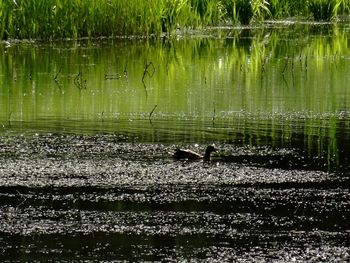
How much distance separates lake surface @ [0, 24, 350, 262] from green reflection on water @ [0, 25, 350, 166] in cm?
3

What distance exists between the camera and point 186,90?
47.8 ft

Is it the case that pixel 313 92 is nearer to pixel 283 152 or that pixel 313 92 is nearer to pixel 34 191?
pixel 283 152

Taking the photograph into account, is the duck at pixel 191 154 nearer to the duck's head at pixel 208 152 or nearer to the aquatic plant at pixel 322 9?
the duck's head at pixel 208 152

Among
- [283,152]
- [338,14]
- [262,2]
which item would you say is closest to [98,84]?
[283,152]

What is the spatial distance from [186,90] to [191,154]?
17.0 feet

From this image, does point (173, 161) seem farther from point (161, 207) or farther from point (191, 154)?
point (161, 207)

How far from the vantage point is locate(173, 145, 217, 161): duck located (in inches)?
369

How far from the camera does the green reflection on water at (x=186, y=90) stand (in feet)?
36.9

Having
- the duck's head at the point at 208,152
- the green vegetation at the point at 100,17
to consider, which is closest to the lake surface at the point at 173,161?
the duck's head at the point at 208,152

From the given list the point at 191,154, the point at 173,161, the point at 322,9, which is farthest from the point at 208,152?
the point at 322,9

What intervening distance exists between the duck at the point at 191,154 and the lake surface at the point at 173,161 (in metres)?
0.09

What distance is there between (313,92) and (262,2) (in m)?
13.6

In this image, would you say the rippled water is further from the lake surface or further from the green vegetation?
the green vegetation

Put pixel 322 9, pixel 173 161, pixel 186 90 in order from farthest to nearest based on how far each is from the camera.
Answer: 1. pixel 322 9
2. pixel 186 90
3. pixel 173 161
